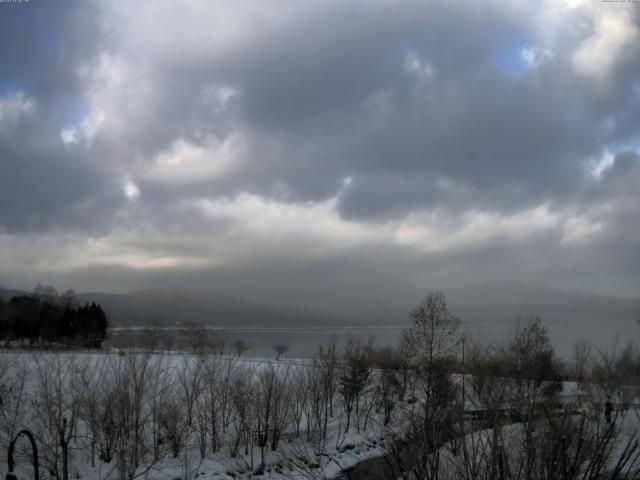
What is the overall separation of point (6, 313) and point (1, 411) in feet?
243

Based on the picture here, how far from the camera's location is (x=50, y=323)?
89.0 metres

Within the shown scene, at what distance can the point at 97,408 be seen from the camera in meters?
26.6

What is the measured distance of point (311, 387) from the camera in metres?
37.0

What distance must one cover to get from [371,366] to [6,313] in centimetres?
7140

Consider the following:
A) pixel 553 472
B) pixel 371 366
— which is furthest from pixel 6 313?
pixel 553 472

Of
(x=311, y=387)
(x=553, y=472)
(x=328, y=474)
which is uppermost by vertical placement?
(x=553, y=472)

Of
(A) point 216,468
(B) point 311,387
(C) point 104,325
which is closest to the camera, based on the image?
(A) point 216,468

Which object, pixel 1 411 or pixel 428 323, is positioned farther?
pixel 428 323

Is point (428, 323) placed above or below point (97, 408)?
above

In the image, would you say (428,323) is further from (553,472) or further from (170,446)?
(553,472)

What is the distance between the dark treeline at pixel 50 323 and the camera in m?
83.9

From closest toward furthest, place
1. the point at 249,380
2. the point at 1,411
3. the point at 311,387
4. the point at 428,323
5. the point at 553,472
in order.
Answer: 1. the point at 553,472
2. the point at 1,411
3. the point at 249,380
4. the point at 311,387
5. the point at 428,323

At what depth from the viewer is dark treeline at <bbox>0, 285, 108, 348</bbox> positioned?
83.9 meters

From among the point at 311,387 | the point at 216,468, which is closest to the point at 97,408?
the point at 216,468
